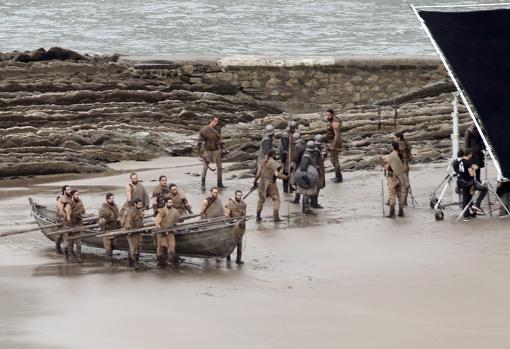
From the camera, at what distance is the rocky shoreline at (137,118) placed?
94.1ft

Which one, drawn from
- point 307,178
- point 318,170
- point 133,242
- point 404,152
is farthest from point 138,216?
point 404,152

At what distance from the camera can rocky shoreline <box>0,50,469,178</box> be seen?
28.7m

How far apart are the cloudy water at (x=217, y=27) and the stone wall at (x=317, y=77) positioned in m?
11.6

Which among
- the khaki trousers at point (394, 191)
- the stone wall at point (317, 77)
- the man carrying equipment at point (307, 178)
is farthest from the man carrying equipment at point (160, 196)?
the stone wall at point (317, 77)

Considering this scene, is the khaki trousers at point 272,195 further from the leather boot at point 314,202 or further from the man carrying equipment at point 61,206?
the man carrying equipment at point 61,206

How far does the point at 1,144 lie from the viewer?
29.1 meters

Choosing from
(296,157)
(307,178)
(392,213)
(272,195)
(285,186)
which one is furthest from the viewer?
(285,186)

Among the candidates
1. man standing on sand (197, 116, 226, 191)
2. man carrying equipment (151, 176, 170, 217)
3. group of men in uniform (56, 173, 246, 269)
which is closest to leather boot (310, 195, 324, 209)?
man standing on sand (197, 116, 226, 191)

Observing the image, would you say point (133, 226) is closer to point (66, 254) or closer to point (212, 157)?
point (66, 254)

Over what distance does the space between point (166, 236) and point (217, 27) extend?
3312 centimetres

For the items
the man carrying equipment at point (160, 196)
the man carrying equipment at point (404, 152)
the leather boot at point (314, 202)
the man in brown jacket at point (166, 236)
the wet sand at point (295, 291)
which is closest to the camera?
the wet sand at point (295, 291)

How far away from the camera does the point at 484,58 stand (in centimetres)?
2194

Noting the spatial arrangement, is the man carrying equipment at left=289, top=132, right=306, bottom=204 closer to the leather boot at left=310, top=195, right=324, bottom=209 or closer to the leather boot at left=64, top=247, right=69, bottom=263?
the leather boot at left=310, top=195, right=324, bottom=209

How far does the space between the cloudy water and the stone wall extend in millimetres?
11647
